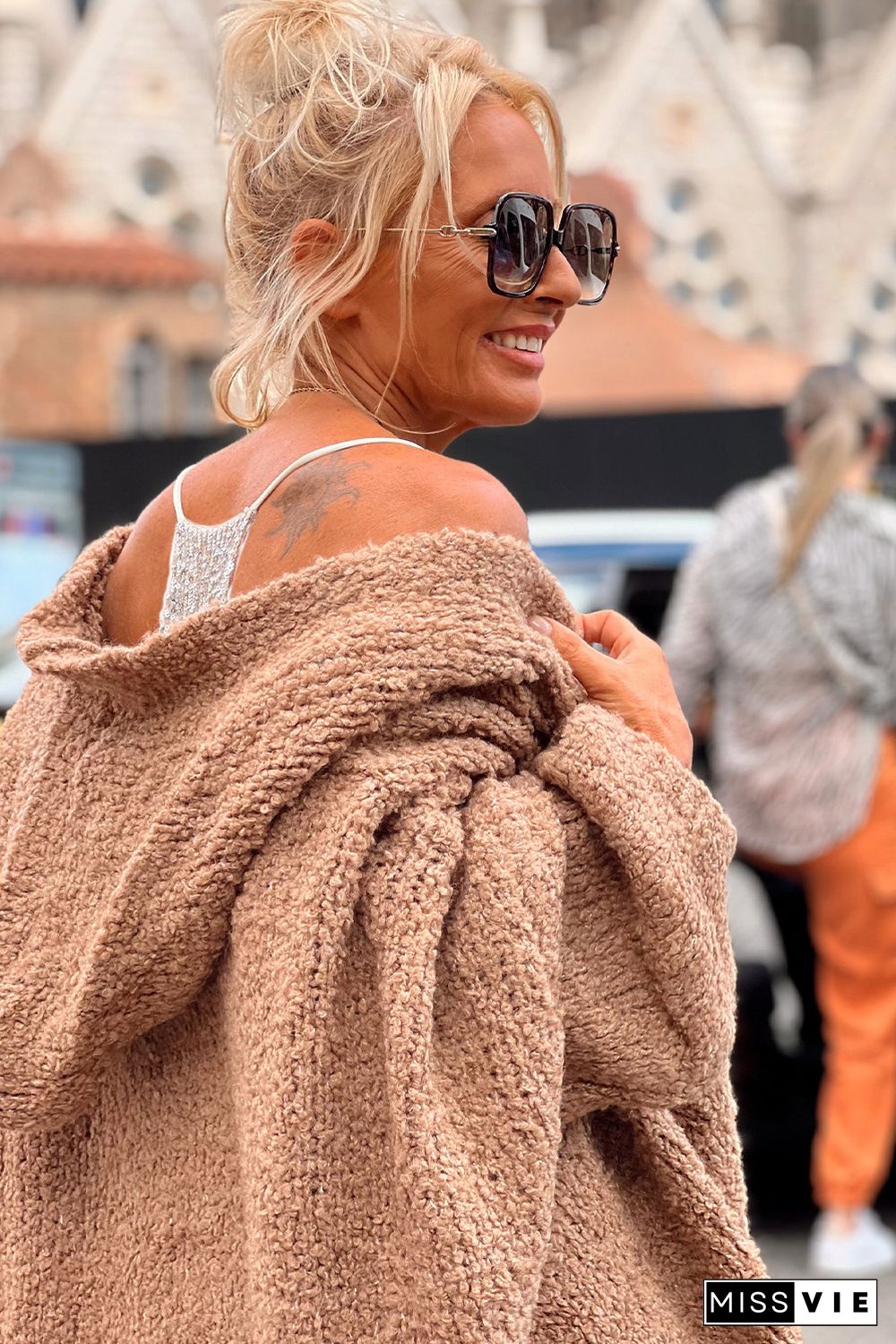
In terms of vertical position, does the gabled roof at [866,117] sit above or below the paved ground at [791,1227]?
Answer: above

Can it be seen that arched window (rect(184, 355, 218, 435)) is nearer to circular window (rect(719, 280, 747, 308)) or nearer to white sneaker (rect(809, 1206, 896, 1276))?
circular window (rect(719, 280, 747, 308))

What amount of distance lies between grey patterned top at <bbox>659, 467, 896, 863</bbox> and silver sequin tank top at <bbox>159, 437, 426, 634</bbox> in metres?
2.70

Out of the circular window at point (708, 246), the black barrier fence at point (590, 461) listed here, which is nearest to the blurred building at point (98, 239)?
the circular window at point (708, 246)

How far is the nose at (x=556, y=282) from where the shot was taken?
1494mm

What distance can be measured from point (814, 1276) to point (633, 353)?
10038mm

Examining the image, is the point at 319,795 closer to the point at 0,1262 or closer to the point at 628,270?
the point at 0,1262

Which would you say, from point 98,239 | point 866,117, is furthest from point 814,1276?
point 866,117

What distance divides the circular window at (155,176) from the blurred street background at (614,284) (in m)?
0.01

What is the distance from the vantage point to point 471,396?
1482mm

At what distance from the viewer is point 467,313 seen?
1462mm

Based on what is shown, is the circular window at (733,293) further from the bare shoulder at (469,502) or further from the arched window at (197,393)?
the bare shoulder at (469,502)

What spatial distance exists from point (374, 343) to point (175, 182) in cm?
1142

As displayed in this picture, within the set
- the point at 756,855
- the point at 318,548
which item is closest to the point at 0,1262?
the point at 318,548

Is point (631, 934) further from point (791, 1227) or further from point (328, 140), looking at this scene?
point (791, 1227)
